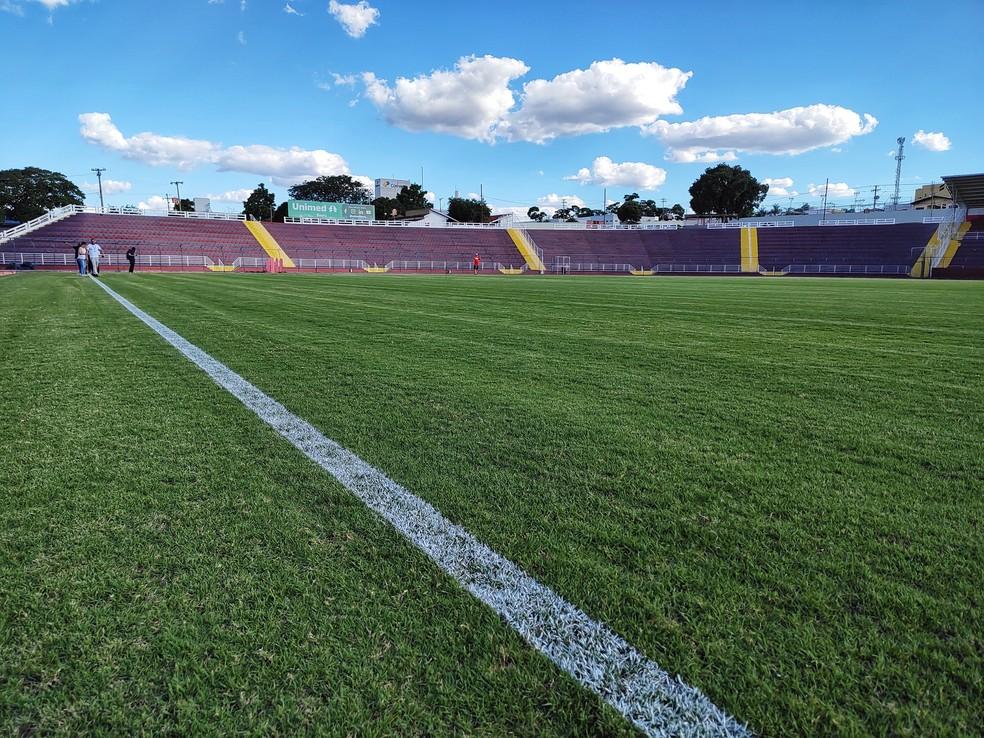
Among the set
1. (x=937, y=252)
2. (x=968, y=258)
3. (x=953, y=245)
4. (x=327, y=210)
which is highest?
(x=327, y=210)

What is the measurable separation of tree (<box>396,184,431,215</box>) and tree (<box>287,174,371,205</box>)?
7284 mm

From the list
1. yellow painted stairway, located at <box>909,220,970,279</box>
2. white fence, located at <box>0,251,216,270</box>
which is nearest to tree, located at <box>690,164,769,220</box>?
yellow painted stairway, located at <box>909,220,970,279</box>

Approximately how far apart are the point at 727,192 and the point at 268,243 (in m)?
74.4

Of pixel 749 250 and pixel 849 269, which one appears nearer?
pixel 849 269

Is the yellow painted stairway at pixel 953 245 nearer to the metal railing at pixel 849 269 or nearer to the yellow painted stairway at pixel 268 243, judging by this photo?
the metal railing at pixel 849 269

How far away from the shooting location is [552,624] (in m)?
1.42

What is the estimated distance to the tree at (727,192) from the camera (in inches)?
3499

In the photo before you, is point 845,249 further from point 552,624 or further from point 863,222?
point 552,624

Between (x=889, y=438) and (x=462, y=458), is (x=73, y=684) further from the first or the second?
(x=889, y=438)

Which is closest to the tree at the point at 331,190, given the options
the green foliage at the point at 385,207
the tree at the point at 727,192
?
the green foliage at the point at 385,207

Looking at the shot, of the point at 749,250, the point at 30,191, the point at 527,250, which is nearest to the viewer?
the point at 749,250

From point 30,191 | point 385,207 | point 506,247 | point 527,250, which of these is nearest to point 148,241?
point 506,247

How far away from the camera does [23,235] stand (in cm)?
3725

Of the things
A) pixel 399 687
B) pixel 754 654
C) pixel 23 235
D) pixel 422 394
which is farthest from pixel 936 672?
pixel 23 235
